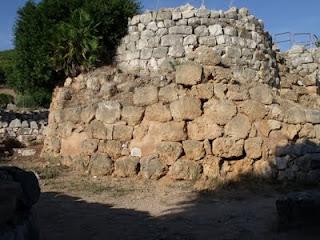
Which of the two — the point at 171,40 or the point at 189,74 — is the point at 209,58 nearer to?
the point at 189,74

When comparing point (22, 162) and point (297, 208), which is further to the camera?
point (22, 162)

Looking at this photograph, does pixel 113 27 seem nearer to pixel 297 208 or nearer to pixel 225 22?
pixel 225 22

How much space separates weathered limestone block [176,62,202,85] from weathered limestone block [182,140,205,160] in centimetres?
128

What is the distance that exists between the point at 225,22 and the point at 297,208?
7.35m

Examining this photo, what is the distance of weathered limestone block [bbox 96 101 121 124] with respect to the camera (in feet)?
34.5

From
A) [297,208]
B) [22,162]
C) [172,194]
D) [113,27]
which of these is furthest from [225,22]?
[297,208]

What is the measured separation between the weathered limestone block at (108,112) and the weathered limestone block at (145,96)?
467mm

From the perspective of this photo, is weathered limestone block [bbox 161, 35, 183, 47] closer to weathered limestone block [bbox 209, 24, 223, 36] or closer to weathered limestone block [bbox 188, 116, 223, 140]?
weathered limestone block [bbox 209, 24, 223, 36]

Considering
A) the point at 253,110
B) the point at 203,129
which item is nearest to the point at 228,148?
the point at 203,129

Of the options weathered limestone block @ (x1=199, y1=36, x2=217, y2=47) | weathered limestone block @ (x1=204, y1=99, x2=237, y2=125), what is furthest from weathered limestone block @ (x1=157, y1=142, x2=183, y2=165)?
weathered limestone block @ (x1=199, y1=36, x2=217, y2=47)

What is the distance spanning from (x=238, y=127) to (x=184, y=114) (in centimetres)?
116

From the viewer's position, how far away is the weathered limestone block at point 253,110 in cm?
968

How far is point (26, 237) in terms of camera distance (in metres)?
4.17

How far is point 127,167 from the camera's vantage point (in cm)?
998
